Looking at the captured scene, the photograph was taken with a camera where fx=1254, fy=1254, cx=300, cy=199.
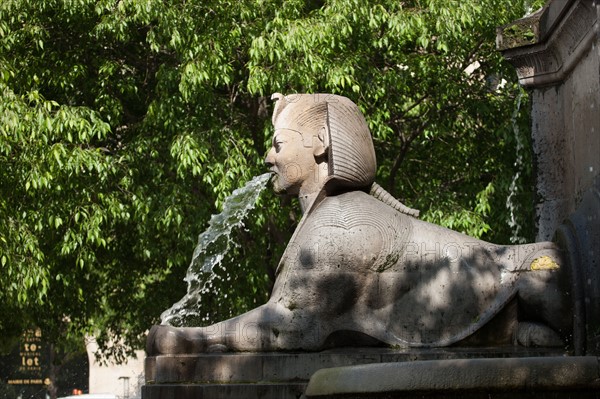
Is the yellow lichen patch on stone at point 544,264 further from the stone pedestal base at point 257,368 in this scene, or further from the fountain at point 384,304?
the stone pedestal base at point 257,368

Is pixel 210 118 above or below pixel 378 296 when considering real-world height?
above

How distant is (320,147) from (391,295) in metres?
1.14

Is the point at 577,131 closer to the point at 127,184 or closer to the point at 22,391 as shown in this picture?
the point at 127,184

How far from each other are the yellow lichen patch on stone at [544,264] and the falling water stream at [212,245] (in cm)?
261

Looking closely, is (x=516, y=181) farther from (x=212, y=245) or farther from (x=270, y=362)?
(x=270, y=362)

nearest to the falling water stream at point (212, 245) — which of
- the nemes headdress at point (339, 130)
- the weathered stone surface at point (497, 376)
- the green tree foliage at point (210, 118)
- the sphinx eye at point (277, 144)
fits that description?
the green tree foliage at point (210, 118)

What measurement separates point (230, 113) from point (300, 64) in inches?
70.0

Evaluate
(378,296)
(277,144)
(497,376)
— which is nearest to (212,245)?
(277,144)

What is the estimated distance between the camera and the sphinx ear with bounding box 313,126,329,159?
7.79m

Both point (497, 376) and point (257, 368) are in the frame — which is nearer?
point (497, 376)

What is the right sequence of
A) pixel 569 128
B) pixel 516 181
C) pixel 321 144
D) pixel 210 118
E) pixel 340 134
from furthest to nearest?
pixel 210 118 < pixel 516 181 < pixel 569 128 < pixel 321 144 < pixel 340 134

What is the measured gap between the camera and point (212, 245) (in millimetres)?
15336

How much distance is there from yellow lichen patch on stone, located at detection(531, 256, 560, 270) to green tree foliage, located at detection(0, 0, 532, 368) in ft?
23.0

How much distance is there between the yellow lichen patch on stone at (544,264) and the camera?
7168mm
